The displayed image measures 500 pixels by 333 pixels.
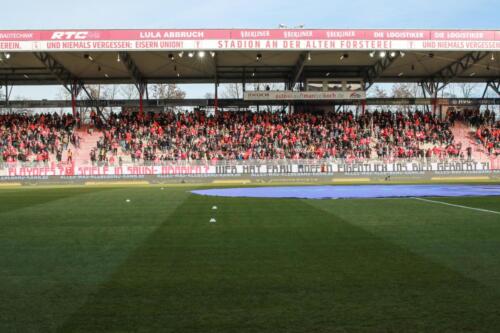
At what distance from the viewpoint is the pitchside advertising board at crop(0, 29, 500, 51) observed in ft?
117

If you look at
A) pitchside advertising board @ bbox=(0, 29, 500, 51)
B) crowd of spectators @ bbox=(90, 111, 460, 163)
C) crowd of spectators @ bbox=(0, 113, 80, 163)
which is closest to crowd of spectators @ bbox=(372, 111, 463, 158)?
crowd of spectators @ bbox=(90, 111, 460, 163)

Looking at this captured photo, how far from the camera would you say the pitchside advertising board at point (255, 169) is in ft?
113

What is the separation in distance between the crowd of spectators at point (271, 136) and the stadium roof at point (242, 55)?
3759mm

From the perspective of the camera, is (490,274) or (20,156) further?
(20,156)

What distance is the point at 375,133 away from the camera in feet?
136

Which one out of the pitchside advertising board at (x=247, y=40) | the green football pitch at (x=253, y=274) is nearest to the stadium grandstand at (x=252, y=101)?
the pitchside advertising board at (x=247, y=40)

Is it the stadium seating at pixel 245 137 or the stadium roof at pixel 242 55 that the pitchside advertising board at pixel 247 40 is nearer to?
the stadium roof at pixel 242 55

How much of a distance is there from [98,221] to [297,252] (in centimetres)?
616

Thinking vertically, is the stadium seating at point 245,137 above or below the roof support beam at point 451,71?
below

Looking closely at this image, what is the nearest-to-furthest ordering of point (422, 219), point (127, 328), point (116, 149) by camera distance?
point (127, 328), point (422, 219), point (116, 149)

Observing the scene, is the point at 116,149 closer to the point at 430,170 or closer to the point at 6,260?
the point at 430,170

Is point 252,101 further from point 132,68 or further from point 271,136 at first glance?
point 132,68

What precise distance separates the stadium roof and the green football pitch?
25.3 meters

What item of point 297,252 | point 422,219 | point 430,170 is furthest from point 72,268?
point 430,170
